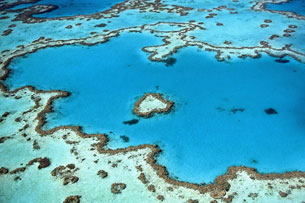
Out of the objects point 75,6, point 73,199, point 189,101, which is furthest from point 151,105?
point 75,6

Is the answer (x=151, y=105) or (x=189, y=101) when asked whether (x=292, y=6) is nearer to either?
(x=189, y=101)

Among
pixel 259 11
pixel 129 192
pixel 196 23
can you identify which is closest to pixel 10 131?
pixel 129 192

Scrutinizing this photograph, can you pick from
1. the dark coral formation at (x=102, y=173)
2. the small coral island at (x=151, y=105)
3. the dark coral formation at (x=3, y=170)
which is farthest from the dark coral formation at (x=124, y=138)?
the dark coral formation at (x=3, y=170)

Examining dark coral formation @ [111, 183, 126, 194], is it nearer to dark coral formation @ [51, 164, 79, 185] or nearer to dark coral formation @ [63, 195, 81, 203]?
dark coral formation @ [63, 195, 81, 203]

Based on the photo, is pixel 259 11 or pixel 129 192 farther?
pixel 259 11

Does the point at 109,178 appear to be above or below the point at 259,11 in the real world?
below

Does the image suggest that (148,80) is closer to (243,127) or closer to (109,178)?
(243,127)
